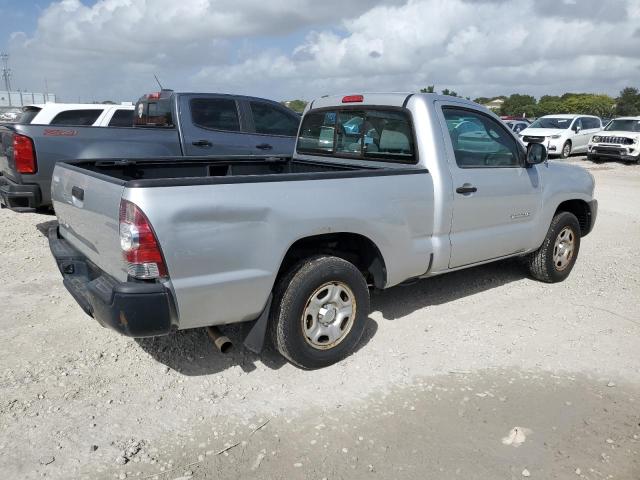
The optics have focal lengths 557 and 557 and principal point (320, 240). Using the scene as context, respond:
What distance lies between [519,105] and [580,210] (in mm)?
68678

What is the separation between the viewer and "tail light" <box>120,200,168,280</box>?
2.85 meters

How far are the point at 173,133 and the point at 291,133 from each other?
1837 millimetres

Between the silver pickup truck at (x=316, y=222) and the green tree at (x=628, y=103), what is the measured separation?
2348 inches

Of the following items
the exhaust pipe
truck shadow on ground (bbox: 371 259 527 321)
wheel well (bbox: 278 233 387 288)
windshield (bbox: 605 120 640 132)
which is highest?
windshield (bbox: 605 120 640 132)

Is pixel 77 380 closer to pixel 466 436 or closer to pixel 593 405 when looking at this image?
pixel 466 436

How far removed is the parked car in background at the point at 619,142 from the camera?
1970cm

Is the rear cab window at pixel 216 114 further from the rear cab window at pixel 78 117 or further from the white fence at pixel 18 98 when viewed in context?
the white fence at pixel 18 98

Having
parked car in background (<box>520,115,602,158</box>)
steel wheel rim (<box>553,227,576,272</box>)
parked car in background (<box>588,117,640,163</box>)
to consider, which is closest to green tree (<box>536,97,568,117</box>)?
parked car in background (<box>520,115,602,158</box>)

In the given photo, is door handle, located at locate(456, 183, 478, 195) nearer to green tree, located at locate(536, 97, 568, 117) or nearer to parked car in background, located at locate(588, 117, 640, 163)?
parked car in background, located at locate(588, 117, 640, 163)

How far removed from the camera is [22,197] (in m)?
6.16

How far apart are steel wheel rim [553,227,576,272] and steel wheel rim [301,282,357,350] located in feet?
9.29

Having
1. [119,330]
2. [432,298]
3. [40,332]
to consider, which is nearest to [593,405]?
[432,298]

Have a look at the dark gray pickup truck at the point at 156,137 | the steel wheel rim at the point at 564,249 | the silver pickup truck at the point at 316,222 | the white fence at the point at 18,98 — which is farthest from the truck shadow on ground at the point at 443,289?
the white fence at the point at 18,98

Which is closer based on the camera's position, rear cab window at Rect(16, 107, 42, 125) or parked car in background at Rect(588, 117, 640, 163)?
rear cab window at Rect(16, 107, 42, 125)
